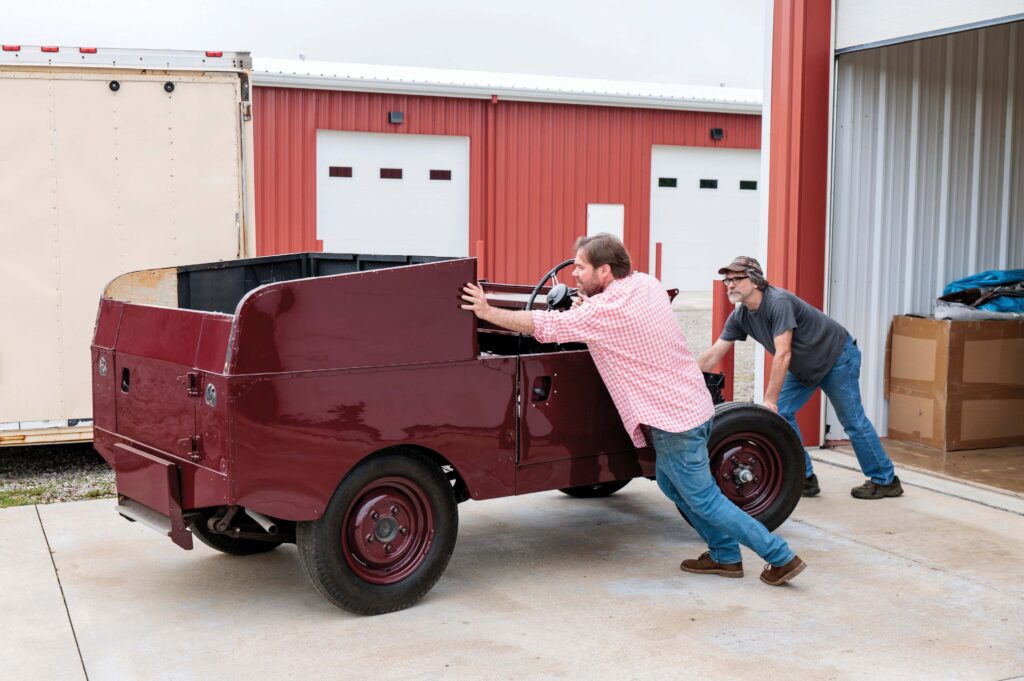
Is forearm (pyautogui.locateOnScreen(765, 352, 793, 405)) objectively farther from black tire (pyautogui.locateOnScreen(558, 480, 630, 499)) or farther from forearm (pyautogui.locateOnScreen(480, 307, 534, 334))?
forearm (pyautogui.locateOnScreen(480, 307, 534, 334))

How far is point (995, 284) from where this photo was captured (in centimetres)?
852

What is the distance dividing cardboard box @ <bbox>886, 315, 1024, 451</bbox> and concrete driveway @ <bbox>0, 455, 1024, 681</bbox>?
182 cm

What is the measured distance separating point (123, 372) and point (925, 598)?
12.6 ft

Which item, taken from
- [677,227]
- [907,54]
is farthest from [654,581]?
[677,227]

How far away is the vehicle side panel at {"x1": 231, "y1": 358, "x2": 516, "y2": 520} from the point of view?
4.23 m

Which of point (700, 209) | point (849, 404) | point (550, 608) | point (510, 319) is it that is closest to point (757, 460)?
point (849, 404)

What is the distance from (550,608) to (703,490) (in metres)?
0.87

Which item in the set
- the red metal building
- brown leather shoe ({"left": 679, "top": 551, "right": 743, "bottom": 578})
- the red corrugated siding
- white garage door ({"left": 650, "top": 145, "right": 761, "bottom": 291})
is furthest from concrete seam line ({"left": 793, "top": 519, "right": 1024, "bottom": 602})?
white garage door ({"left": 650, "top": 145, "right": 761, "bottom": 291})

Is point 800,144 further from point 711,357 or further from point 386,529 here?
point 386,529

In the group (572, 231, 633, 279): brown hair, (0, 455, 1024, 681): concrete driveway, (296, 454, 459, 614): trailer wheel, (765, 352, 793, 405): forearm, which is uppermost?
(572, 231, 633, 279): brown hair

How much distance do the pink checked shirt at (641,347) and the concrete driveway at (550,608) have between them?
0.87 m

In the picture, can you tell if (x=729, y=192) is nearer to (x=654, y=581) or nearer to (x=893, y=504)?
(x=893, y=504)

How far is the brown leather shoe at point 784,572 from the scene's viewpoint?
5.00 meters

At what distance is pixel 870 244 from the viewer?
845 centimetres
